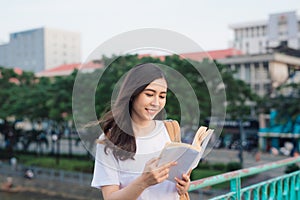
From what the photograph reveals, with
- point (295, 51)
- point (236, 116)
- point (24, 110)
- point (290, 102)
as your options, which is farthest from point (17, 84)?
point (295, 51)

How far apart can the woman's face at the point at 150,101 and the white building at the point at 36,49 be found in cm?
5057

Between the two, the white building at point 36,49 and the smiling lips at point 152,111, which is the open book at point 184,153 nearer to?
the smiling lips at point 152,111

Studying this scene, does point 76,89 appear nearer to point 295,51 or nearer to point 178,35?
point 178,35

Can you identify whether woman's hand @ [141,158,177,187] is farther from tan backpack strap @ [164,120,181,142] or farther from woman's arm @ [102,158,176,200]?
tan backpack strap @ [164,120,181,142]

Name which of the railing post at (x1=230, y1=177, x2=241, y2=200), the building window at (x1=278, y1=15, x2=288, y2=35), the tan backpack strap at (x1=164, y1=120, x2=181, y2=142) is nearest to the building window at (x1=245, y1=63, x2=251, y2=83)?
the building window at (x1=278, y1=15, x2=288, y2=35)

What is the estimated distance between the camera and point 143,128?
1.48 meters

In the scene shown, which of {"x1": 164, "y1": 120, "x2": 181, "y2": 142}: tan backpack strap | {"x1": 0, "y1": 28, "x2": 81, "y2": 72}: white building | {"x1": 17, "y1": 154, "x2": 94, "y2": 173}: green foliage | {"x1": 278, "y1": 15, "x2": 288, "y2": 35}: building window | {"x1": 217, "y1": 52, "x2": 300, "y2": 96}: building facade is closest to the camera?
{"x1": 164, "y1": 120, "x2": 181, "y2": 142}: tan backpack strap

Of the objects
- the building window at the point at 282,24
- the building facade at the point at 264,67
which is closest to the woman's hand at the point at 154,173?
the building facade at the point at 264,67

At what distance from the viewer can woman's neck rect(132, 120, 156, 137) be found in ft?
4.80

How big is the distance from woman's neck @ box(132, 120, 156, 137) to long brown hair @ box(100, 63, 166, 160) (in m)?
0.02

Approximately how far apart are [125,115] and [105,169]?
203 millimetres

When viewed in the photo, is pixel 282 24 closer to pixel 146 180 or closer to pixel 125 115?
pixel 125 115

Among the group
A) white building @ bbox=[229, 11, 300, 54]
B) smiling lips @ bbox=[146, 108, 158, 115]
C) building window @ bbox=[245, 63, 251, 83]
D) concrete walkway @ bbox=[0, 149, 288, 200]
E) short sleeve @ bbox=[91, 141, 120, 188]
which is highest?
white building @ bbox=[229, 11, 300, 54]

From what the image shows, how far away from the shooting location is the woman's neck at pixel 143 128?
4.80ft
